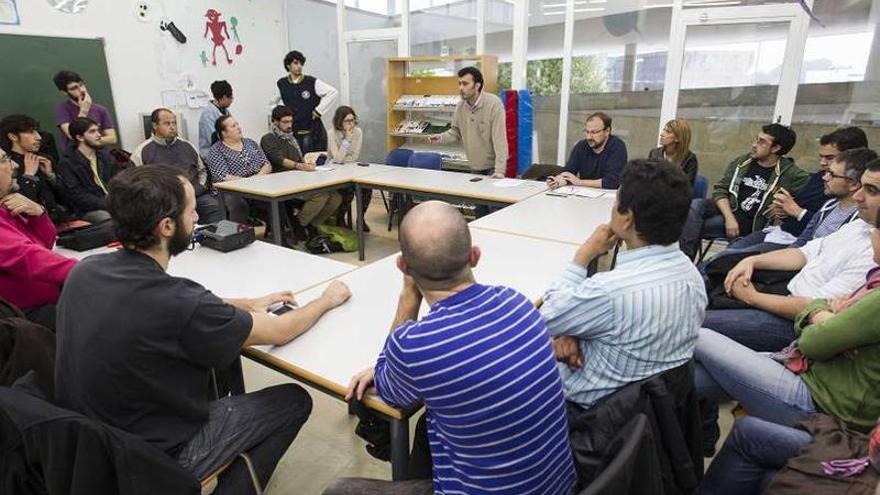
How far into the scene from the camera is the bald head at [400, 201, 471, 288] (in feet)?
3.53

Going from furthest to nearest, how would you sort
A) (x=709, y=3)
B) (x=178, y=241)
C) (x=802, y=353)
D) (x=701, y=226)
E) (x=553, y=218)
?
(x=709, y=3)
(x=701, y=226)
(x=553, y=218)
(x=802, y=353)
(x=178, y=241)

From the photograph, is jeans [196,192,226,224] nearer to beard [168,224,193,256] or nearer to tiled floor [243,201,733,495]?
tiled floor [243,201,733,495]

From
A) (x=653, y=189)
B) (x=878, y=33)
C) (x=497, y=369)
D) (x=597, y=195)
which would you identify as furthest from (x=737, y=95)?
(x=497, y=369)

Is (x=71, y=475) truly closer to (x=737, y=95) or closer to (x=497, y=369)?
(x=497, y=369)

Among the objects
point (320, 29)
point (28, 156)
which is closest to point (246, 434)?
point (28, 156)

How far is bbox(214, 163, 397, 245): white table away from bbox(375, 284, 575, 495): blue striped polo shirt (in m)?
2.97

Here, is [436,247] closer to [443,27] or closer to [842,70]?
[842,70]

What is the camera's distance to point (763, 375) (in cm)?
164

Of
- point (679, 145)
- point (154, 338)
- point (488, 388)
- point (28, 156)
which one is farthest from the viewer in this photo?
point (679, 145)

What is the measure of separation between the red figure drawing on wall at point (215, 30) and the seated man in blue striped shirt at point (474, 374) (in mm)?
5889

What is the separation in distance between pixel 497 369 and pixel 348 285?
1161 mm

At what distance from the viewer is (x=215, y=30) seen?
594cm

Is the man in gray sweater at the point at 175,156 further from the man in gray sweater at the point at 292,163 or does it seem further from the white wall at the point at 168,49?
the white wall at the point at 168,49

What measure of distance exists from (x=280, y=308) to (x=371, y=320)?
1.11ft
